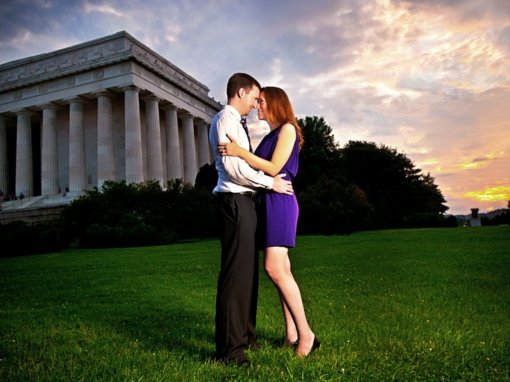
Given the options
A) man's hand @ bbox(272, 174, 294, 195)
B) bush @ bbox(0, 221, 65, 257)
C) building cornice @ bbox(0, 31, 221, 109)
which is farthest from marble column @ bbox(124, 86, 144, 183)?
man's hand @ bbox(272, 174, 294, 195)

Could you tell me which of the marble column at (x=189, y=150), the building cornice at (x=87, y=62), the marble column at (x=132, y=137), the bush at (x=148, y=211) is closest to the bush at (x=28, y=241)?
the bush at (x=148, y=211)

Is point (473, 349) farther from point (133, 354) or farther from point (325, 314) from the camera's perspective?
point (133, 354)

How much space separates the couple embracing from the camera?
466 centimetres

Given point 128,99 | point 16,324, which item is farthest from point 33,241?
point 128,99

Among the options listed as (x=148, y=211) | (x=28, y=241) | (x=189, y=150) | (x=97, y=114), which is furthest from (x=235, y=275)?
(x=189, y=150)

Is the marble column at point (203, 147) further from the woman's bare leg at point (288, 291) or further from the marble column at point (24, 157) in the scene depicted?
the woman's bare leg at point (288, 291)

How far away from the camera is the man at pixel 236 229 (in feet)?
15.2

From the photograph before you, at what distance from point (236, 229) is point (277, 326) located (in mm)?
2311

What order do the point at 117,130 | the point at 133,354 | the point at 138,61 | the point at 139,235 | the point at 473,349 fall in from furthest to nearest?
the point at 117,130
the point at 138,61
the point at 139,235
the point at 133,354
the point at 473,349

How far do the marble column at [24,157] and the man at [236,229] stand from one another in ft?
183

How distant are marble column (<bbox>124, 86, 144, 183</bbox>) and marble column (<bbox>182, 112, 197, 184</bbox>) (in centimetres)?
1100

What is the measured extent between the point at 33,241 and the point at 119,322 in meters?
19.6

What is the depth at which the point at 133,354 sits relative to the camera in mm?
5156

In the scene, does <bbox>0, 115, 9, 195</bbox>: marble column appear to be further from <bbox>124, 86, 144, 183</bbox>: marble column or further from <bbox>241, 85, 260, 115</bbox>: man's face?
<bbox>241, 85, 260, 115</bbox>: man's face
